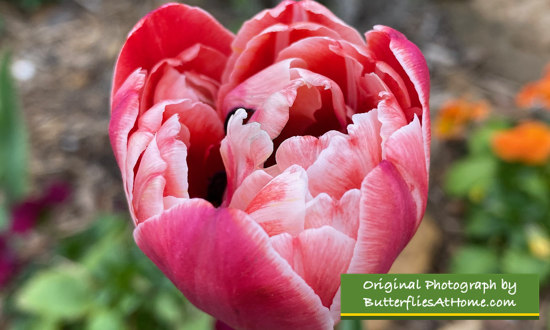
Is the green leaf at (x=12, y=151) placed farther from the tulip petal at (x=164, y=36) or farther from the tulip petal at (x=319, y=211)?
the tulip petal at (x=319, y=211)

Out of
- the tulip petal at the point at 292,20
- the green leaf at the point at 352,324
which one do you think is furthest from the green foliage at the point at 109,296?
the tulip petal at the point at 292,20

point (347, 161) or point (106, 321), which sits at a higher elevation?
point (347, 161)

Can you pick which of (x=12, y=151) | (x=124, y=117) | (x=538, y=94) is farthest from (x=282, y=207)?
(x=538, y=94)

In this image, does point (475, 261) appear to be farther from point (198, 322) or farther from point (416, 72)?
point (416, 72)

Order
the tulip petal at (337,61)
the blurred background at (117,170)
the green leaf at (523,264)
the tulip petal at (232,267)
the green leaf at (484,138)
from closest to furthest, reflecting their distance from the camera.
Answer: the tulip petal at (232,267) → the tulip petal at (337,61) → the blurred background at (117,170) → the green leaf at (523,264) → the green leaf at (484,138)

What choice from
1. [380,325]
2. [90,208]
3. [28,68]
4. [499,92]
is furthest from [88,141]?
[499,92]

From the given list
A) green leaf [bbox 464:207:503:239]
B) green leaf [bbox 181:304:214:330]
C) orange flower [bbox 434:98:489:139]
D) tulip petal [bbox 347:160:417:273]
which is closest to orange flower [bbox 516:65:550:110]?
orange flower [bbox 434:98:489:139]

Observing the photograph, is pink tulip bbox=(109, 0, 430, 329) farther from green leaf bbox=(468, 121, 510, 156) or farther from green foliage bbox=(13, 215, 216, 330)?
green leaf bbox=(468, 121, 510, 156)
